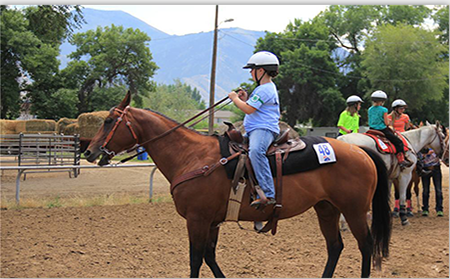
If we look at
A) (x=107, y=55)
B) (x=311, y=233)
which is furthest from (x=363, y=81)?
(x=311, y=233)

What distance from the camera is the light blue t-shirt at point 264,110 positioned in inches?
181

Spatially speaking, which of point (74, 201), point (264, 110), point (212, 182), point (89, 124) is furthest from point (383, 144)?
point (89, 124)

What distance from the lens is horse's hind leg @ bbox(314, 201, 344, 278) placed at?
5145 mm

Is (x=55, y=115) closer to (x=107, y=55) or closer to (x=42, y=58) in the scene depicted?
(x=42, y=58)

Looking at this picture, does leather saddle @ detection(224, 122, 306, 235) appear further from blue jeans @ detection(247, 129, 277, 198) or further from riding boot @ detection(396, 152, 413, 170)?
riding boot @ detection(396, 152, 413, 170)

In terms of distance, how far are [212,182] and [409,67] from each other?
133 ft

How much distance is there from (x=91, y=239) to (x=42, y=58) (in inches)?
1164

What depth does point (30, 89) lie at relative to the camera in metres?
35.5

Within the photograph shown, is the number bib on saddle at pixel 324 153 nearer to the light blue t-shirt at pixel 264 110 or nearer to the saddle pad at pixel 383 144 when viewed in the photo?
the light blue t-shirt at pixel 264 110

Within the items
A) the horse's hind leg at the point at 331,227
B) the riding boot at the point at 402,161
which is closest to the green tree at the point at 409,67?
the riding boot at the point at 402,161

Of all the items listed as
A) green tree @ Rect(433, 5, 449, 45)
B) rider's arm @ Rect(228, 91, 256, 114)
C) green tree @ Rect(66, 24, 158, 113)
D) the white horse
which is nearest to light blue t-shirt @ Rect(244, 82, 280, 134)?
rider's arm @ Rect(228, 91, 256, 114)

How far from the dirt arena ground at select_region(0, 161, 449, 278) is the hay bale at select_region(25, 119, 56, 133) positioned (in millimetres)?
21427

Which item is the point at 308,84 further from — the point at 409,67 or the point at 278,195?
Answer: the point at 278,195

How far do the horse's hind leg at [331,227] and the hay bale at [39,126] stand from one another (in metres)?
26.9
